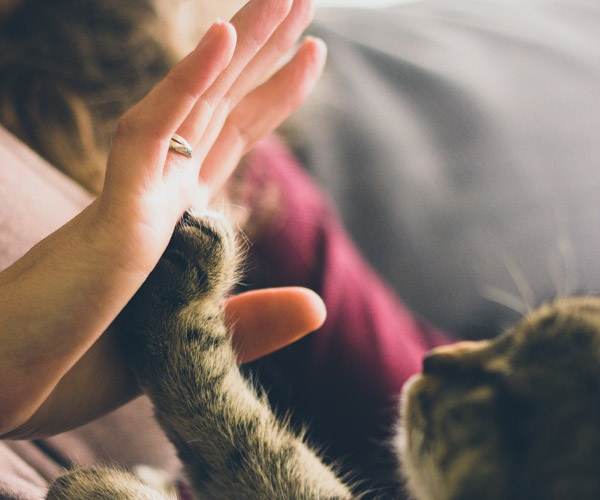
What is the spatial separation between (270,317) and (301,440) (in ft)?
0.46

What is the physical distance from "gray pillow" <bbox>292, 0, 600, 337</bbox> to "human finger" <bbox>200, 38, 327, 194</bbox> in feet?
0.56

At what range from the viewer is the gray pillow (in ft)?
2.57

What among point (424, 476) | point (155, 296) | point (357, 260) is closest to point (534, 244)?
point (357, 260)

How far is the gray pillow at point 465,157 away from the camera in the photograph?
30.9 inches

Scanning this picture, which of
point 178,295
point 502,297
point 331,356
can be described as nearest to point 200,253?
point 178,295

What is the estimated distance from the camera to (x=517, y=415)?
0.41 meters

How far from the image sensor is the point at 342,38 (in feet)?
3.25

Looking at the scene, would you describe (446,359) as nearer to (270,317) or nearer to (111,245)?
(270,317)

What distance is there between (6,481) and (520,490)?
459mm

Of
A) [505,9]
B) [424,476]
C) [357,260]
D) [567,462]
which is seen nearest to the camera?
[567,462]

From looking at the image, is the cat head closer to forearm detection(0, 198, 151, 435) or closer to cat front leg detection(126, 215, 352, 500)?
A: cat front leg detection(126, 215, 352, 500)

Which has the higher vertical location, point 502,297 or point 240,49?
point 240,49

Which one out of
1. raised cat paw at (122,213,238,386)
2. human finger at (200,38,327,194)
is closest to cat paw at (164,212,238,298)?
raised cat paw at (122,213,238,386)

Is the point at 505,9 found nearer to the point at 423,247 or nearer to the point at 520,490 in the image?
the point at 423,247
